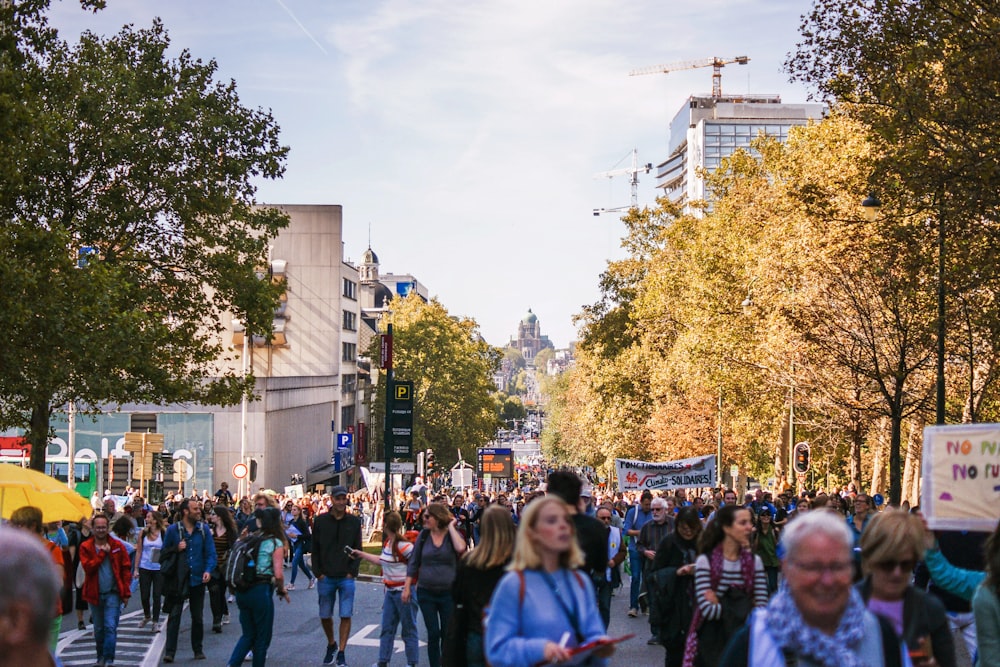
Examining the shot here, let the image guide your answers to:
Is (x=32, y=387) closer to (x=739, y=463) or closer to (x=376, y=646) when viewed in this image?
(x=376, y=646)

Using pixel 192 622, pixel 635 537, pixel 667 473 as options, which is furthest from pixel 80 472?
pixel 192 622

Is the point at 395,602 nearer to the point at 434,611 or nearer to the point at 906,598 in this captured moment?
the point at 434,611

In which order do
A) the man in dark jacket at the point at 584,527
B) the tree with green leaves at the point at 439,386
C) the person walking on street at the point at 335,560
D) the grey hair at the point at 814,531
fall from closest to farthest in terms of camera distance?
the grey hair at the point at 814,531, the man in dark jacket at the point at 584,527, the person walking on street at the point at 335,560, the tree with green leaves at the point at 439,386

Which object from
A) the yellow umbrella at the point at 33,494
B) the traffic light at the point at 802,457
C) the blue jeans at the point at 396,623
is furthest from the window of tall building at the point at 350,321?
the yellow umbrella at the point at 33,494

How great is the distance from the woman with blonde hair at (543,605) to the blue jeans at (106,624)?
8.94 m

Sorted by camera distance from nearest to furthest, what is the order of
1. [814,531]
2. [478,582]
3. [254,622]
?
[814,531] → [478,582] → [254,622]

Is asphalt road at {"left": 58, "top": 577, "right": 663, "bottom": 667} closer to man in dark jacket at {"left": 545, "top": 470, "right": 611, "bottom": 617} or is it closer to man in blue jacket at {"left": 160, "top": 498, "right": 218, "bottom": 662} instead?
man in blue jacket at {"left": 160, "top": 498, "right": 218, "bottom": 662}

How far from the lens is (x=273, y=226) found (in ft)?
102

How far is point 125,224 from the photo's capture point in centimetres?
2878

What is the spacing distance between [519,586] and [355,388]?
90.4 m

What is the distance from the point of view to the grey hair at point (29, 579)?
3.17 meters

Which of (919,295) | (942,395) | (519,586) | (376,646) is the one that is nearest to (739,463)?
(919,295)

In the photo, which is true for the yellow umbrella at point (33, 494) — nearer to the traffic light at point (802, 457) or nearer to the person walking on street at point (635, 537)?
→ the person walking on street at point (635, 537)

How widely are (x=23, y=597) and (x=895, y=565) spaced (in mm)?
3847
